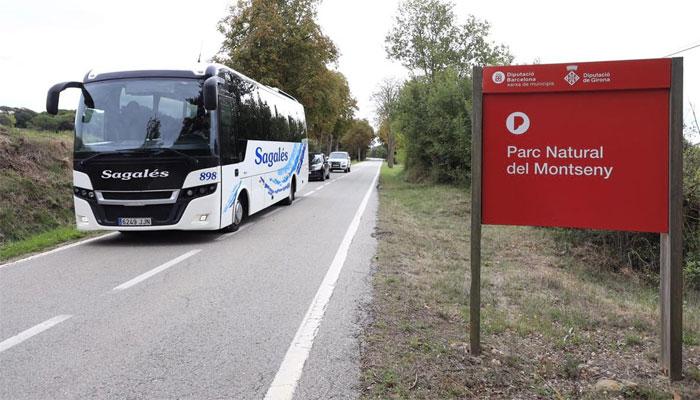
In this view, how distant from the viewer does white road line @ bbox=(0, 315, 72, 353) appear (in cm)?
457

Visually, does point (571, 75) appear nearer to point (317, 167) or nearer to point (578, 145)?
point (578, 145)

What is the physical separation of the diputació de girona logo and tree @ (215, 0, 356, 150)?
25031mm

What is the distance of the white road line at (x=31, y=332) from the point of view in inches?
180

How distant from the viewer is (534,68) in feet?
13.4

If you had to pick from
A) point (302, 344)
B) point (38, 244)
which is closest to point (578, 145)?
point (302, 344)

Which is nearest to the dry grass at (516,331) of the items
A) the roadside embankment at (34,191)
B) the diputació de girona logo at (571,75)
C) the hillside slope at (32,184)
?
the diputació de girona logo at (571,75)

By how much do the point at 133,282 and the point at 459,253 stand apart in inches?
188

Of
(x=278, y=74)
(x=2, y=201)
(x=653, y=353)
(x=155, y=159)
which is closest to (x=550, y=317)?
(x=653, y=353)

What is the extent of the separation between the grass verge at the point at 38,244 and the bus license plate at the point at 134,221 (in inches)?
55.0

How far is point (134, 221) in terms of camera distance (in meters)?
9.28

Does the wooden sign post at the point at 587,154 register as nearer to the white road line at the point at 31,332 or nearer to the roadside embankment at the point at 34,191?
the white road line at the point at 31,332

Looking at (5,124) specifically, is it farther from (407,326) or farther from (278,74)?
(278,74)

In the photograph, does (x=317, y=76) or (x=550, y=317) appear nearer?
(x=550, y=317)

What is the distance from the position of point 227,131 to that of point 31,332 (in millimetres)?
5908
